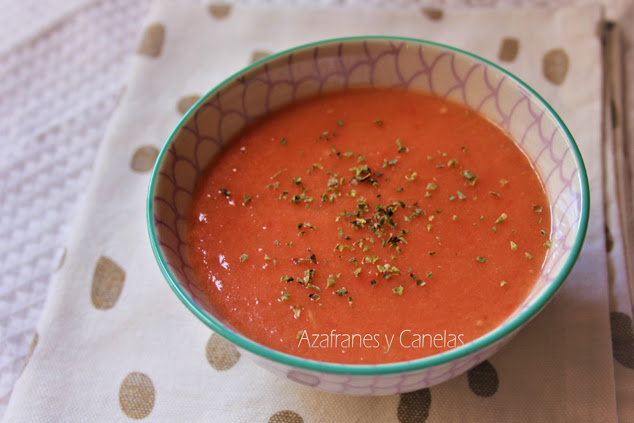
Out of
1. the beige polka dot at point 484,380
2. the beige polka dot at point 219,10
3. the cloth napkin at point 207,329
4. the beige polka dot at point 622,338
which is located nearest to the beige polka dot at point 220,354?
the cloth napkin at point 207,329

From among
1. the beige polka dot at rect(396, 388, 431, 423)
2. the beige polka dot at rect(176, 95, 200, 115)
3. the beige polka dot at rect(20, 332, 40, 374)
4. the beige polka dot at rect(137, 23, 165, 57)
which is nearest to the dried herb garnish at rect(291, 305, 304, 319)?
the beige polka dot at rect(396, 388, 431, 423)

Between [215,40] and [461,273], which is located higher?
[215,40]

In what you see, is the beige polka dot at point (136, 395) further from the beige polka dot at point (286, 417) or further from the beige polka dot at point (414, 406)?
the beige polka dot at point (414, 406)

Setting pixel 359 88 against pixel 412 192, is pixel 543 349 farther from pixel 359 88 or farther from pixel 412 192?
pixel 359 88

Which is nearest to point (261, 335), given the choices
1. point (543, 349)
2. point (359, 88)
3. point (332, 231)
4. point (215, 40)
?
point (332, 231)

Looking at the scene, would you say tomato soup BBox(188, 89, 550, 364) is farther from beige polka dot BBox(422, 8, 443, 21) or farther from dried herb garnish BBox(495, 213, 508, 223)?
beige polka dot BBox(422, 8, 443, 21)
